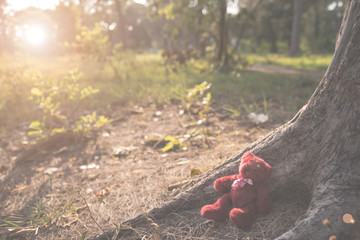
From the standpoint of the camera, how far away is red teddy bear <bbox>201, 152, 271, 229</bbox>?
57.9 inches

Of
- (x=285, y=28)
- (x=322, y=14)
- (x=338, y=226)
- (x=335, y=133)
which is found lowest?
(x=338, y=226)

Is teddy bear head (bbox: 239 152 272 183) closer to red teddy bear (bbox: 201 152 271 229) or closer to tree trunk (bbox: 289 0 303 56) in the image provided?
red teddy bear (bbox: 201 152 271 229)

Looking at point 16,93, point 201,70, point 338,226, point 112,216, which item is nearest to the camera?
point 338,226

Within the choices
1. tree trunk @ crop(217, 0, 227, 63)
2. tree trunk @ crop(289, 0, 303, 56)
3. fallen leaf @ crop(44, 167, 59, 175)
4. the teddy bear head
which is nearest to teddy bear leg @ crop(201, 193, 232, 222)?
the teddy bear head

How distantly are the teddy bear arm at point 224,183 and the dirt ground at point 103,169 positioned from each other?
473 millimetres

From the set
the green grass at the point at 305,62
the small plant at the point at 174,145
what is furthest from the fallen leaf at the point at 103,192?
the green grass at the point at 305,62

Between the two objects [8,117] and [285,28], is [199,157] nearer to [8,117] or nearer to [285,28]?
[8,117]

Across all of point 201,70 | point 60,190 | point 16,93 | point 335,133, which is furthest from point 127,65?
point 335,133

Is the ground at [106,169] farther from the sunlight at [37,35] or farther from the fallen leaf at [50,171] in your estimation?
the sunlight at [37,35]

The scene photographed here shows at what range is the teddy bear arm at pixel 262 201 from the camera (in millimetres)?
1516

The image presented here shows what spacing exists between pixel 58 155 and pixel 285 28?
2486cm

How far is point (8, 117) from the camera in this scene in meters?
4.90

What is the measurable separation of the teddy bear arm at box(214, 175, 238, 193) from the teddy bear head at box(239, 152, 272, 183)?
0.39 feet

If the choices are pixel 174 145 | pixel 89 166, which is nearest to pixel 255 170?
pixel 174 145
